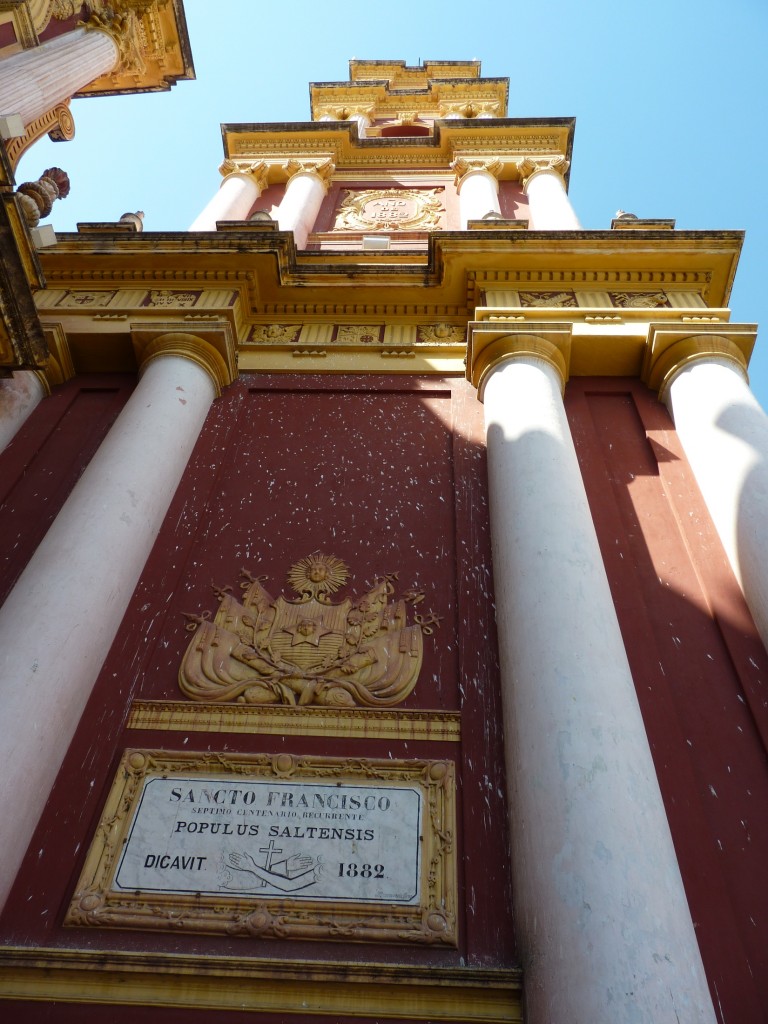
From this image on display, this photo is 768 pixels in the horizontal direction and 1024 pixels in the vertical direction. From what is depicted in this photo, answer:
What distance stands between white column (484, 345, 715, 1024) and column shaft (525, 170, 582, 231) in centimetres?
876

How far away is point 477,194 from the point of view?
17031 mm

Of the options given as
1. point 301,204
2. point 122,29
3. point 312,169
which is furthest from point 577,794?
point 122,29

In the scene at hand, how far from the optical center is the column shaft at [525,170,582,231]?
15469 millimetres

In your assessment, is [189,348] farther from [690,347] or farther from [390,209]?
[390,209]

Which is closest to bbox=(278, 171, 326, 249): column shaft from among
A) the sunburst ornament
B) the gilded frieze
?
the gilded frieze

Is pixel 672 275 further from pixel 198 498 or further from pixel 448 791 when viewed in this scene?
pixel 448 791

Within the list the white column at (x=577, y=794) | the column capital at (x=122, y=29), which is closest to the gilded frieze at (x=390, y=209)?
the column capital at (x=122, y=29)

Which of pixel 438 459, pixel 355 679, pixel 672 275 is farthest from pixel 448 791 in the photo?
pixel 672 275

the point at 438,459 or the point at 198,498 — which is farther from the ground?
the point at 438,459

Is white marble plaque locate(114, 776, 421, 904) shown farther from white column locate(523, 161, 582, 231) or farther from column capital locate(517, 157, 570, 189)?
column capital locate(517, 157, 570, 189)

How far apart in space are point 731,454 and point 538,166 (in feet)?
39.8

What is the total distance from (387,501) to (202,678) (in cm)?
295

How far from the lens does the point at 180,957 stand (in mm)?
5387

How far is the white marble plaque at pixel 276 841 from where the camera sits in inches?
228
